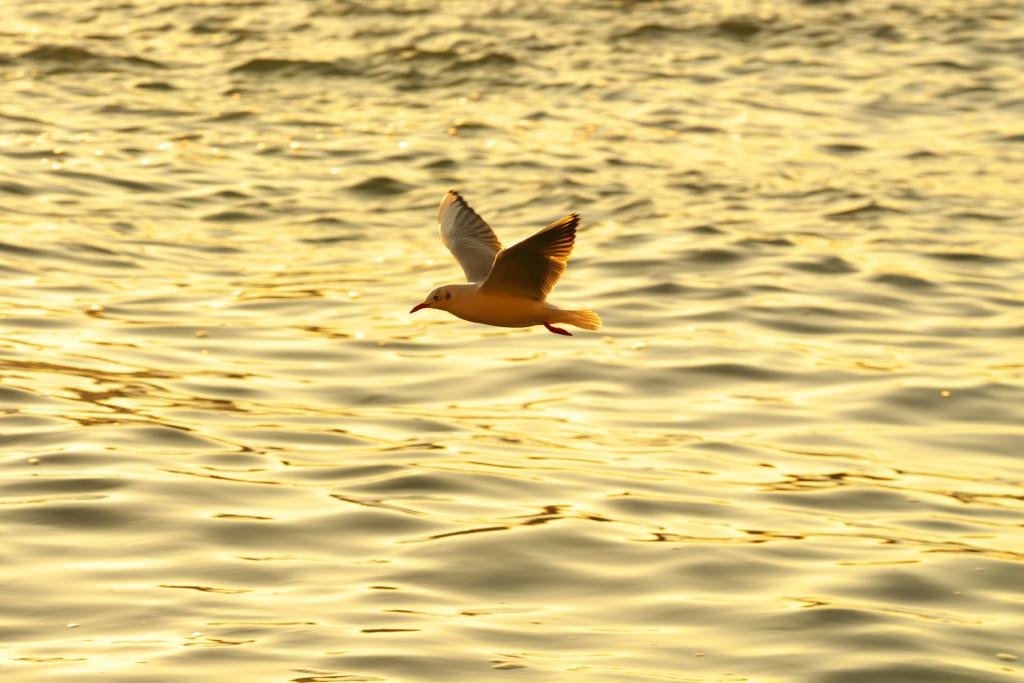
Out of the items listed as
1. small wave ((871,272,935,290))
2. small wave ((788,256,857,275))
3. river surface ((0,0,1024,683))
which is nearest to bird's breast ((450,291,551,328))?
river surface ((0,0,1024,683))

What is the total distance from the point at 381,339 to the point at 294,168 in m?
6.03

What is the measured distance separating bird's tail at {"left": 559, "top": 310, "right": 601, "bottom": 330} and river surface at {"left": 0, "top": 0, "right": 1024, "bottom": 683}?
1331 mm

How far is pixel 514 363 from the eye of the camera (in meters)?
12.4

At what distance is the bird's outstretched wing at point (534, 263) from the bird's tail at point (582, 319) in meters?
0.13

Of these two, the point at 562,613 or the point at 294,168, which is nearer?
the point at 562,613

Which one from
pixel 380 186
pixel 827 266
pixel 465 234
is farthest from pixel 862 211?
pixel 465 234

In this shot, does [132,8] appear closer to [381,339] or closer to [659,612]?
[381,339]

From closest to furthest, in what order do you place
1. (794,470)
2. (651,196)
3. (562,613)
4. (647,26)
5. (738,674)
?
(738,674), (562,613), (794,470), (651,196), (647,26)

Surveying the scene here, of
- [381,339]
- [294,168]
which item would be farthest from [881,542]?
[294,168]

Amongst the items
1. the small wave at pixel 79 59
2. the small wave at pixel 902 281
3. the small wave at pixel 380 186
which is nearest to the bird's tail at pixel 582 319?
the small wave at pixel 902 281

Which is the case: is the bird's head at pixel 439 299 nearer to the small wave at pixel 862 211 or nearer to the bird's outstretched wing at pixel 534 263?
the bird's outstretched wing at pixel 534 263

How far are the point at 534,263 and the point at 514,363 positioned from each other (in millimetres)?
5018

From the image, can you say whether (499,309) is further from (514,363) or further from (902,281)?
(902,281)

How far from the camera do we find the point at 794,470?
10.3m
